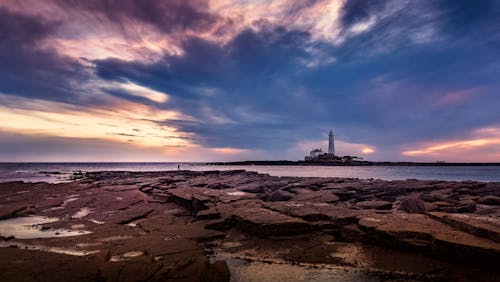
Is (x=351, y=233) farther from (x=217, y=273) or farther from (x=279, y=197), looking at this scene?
(x=279, y=197)

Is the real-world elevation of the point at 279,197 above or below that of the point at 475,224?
below

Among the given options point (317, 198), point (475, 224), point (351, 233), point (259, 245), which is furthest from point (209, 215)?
point (475, 224)

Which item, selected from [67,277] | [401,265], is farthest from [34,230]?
[401,265]

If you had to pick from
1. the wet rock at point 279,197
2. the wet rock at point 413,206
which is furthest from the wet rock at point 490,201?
the wet rock at point 279,197

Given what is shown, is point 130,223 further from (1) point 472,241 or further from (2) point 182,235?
(1) point 472,241

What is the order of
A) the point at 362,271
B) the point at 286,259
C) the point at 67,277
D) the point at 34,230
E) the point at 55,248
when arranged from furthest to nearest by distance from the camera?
the point at 34,230 < the point at 55,248 < the point at 286,259 < the point at 362,271 < the point at 67,277

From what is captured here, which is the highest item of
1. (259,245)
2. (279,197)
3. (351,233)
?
(279,197)

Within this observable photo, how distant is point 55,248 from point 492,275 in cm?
707

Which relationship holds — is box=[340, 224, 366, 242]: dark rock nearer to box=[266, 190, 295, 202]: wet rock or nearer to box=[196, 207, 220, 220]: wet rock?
box=[196, 207, 220, 220]: wet rock

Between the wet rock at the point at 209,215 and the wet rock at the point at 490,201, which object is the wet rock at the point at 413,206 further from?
the wet rock at the point at 209,215

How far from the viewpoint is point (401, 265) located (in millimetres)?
4742

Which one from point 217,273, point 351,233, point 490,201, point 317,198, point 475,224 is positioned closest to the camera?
point 217,273

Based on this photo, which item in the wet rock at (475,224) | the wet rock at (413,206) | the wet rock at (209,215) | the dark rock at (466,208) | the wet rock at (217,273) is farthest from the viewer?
the dark rock at (466,208)

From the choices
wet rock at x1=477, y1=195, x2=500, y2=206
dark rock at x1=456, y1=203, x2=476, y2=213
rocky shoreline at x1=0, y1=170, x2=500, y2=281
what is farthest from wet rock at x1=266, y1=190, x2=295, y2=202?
wet rock at x1=477, y1=195, x2=500, y2=206
